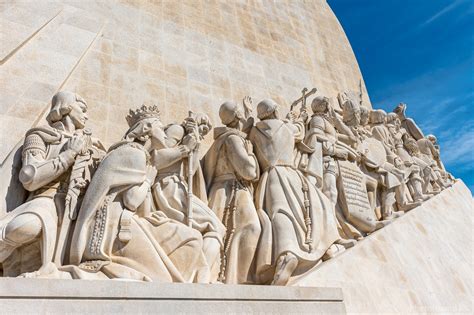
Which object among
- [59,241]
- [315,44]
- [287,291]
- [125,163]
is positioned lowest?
[59,241]

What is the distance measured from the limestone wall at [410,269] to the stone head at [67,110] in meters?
2.45

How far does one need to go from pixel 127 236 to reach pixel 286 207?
1.66 metres

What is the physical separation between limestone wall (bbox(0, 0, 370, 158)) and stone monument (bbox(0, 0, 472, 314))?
0.02m

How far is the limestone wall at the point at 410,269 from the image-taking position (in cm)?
398

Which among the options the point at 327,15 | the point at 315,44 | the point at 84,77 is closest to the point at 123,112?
the point at 84,77

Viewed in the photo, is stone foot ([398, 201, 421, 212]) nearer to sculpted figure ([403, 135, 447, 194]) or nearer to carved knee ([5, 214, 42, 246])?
sculpted figure ([403, 135, 447, 194])

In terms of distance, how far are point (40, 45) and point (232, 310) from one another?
3416 millimetres

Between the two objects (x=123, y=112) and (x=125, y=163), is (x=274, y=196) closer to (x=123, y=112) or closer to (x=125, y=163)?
(x=125, y=163)

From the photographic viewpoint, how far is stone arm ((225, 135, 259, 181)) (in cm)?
410

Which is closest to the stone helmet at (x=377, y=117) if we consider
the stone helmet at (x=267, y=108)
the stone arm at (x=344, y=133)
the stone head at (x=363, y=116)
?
the stone head at (x=363, y=116)

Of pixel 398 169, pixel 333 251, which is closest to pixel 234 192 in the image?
pixel 333 251

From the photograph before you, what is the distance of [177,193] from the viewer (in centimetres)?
367

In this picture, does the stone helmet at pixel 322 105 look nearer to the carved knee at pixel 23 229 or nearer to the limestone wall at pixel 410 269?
the limestone wall at pixel 410 269

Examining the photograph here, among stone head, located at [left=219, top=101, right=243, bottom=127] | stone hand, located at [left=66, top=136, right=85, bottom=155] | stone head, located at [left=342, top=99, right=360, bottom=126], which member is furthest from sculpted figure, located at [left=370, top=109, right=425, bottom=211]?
stone hand, located at [left=66, top=136, right=85, bottom=155]
